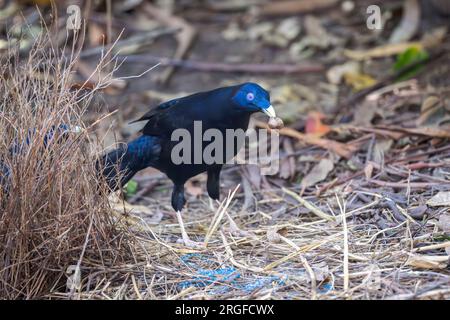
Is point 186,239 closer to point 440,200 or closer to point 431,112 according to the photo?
point 440,200

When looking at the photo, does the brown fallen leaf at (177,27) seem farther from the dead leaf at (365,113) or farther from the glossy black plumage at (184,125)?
the glossy black plumage at (184,125)

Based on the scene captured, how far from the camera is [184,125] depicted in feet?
15.0

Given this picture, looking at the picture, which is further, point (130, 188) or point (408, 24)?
point (408, 24)

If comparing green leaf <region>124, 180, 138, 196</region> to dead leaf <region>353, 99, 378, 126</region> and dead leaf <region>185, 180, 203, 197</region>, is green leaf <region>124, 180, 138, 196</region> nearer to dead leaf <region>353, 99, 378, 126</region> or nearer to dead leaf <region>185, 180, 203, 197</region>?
dead leaf <region>185, 180, 203, 197</region>

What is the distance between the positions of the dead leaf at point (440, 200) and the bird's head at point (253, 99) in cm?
100

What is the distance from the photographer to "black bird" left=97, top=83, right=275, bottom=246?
442 cm

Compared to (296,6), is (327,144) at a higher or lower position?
lower

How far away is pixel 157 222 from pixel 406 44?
3.62 m

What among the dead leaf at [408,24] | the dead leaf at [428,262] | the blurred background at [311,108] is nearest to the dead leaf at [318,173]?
the blurred background at [311,108]


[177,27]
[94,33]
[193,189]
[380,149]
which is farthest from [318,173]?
[94,33]

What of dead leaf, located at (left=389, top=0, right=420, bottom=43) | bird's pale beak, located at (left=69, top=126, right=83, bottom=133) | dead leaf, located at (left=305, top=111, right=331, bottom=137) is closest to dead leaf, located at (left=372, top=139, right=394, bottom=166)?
dead leaf, located at (left=305, top=111, right=331, bottom=137)

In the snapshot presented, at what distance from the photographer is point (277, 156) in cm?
560

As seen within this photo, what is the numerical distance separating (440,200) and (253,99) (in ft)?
3.85
